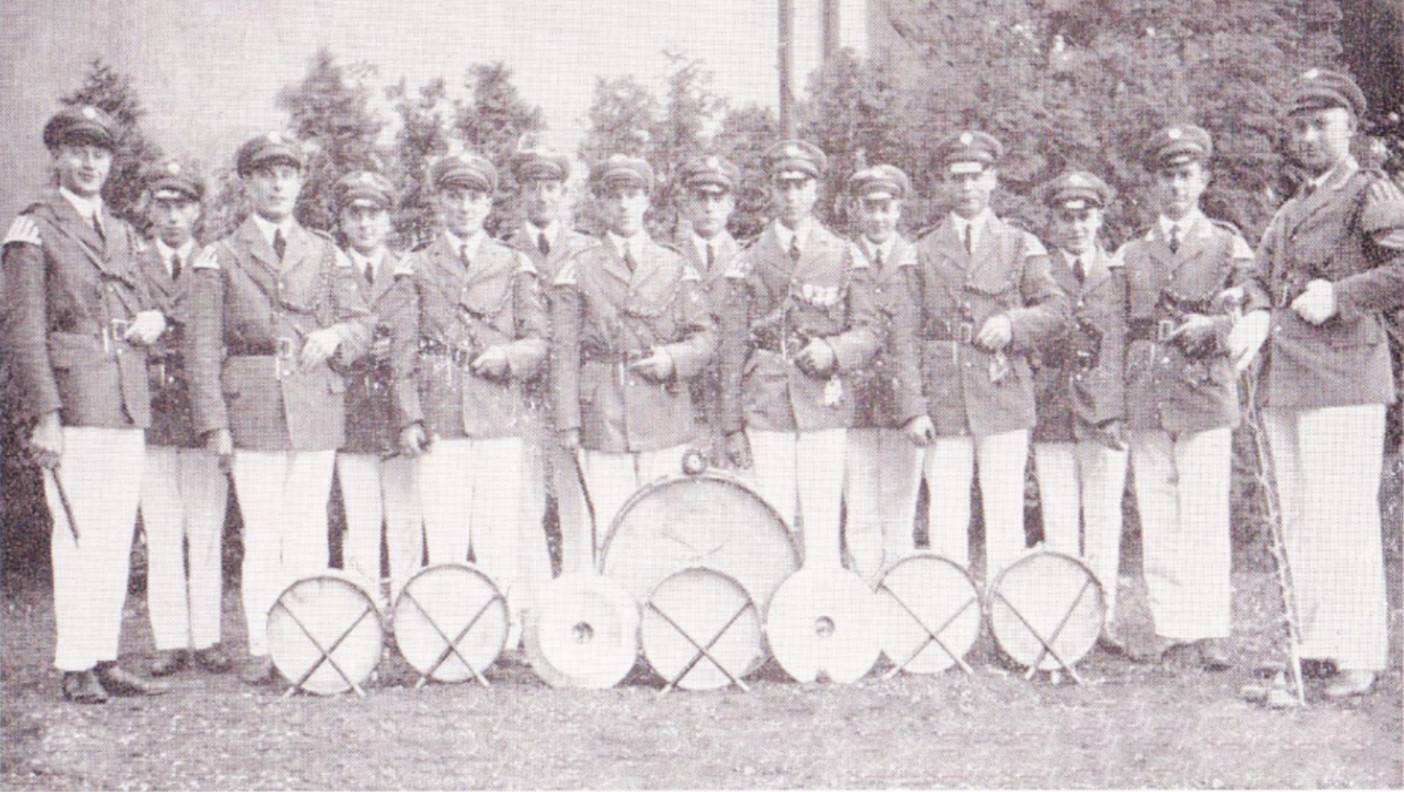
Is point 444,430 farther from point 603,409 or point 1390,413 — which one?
point 1390,413

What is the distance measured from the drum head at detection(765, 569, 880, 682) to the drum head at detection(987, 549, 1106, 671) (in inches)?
14.0

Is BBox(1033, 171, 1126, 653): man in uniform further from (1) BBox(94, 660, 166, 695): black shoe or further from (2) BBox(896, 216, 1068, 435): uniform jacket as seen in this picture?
(1) BBox(94, 660, 166, 695): black shoe

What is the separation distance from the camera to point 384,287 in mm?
4852

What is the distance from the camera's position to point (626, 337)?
16.0ft

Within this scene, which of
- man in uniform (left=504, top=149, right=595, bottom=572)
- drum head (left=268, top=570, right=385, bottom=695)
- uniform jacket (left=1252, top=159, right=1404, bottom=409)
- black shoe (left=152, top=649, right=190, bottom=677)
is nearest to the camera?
uniform jacket (left=1252, top=159, right=1404, bottom=409)

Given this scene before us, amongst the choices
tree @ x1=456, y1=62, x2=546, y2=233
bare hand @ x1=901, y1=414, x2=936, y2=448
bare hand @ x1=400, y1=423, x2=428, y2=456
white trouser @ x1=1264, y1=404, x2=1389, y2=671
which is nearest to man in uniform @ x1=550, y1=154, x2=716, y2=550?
tree @ x1=456, y1=62, x2=546, y2=233

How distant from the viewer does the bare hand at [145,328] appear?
4.58m

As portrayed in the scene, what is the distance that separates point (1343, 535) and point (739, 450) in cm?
157

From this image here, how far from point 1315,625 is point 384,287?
256 cm

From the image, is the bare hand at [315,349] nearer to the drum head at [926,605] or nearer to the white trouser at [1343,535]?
the drum head at [926,605]

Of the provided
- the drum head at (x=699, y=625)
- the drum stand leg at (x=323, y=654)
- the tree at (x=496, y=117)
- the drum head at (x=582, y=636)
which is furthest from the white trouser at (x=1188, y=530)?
the drum stand leg at (x=323, y=654)

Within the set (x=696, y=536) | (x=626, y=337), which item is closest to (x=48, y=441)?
(x=626, y=337)

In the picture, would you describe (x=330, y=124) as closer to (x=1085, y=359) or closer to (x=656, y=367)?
(x=656, y=367)

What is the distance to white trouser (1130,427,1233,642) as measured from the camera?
4.78m
